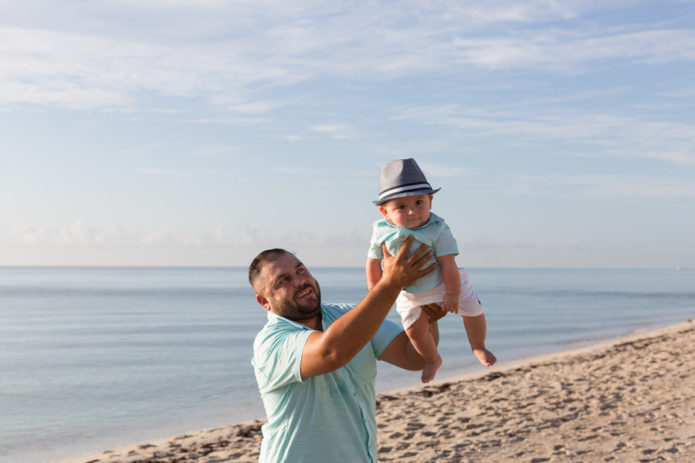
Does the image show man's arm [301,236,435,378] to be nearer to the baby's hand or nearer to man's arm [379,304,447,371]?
the baby's hand

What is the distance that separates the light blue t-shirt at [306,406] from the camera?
3047 mm

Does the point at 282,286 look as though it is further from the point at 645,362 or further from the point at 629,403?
the point at 645,362

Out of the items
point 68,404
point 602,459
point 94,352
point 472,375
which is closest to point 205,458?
point 602,459

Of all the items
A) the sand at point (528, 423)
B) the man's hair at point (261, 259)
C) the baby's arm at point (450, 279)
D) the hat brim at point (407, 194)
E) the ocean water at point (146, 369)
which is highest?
the hat brim at point (407, 194)

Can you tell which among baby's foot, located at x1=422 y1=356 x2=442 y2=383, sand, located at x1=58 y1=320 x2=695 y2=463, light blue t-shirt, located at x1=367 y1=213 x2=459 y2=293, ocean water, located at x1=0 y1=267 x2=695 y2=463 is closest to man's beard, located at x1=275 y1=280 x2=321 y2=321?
light blue t-shirt, located at x1=367 y1=213 x2=459 y2=293

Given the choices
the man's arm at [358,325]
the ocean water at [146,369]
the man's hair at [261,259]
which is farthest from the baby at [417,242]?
the ocean water at [146,369]

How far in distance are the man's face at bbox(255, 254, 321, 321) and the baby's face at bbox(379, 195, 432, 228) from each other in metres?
0.53

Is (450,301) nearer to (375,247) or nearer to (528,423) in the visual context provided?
(375,247)

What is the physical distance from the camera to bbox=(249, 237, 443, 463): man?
2.80 metres

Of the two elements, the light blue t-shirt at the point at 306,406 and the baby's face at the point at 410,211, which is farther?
the baby's face at the point at 410,211

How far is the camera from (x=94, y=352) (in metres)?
23.6

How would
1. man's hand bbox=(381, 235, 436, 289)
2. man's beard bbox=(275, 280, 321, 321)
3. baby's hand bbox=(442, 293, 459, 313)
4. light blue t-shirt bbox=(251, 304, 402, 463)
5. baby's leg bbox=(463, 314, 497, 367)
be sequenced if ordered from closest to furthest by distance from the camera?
man's hand bbox=(381, 235, 436, 289)
light blue t-shirt bbox=(251, 304, 402, 463)
man's beard bbox=(275, 280, 321, 321)
baby's hand bbox=(442, 293, 459, 313)
baby's leg bbox=(463, 314, 497, 367)

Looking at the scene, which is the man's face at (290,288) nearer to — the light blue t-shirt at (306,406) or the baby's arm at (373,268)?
the light blue t-shirt at (306,406)

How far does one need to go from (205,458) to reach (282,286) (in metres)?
7.31
